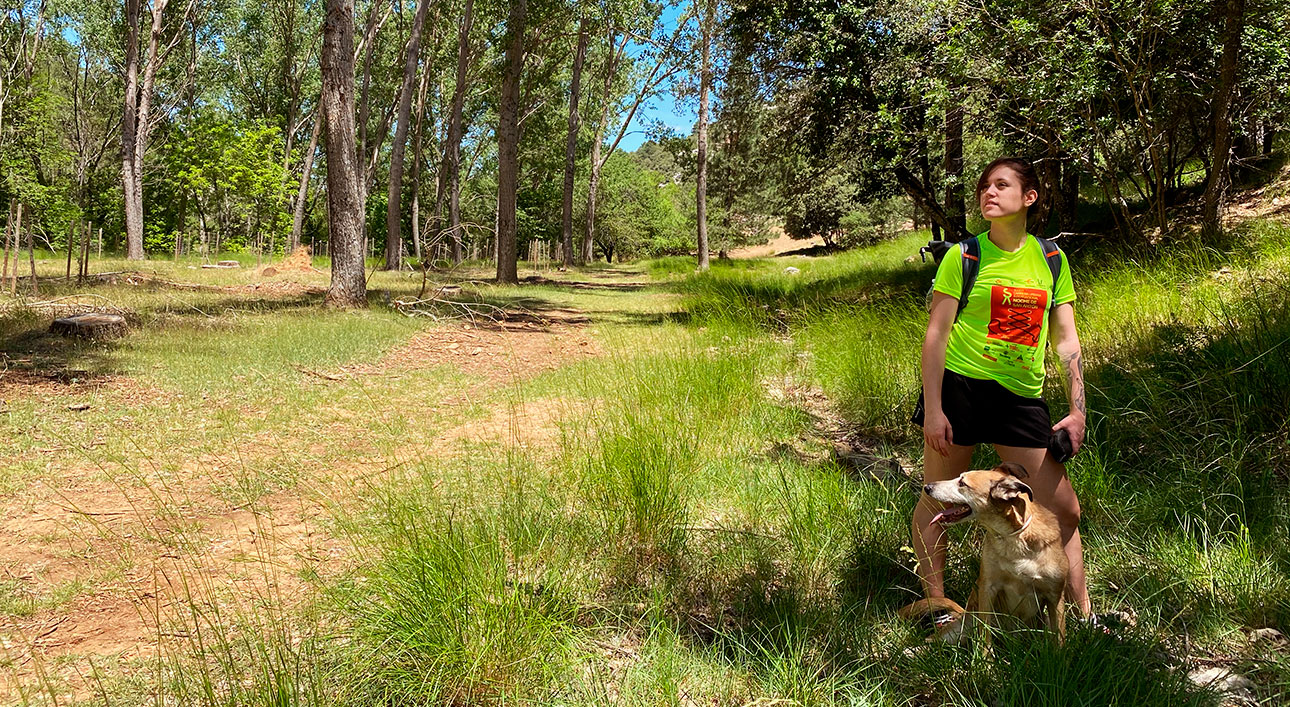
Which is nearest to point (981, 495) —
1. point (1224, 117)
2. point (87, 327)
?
point (1224, 117)

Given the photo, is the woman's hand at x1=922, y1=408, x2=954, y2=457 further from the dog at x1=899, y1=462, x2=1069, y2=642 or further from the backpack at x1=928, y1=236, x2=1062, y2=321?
the backpack at x1=928, y1=236, x2=1062, y2=321

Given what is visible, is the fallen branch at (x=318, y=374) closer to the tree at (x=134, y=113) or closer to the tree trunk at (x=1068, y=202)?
the tree trunk at (x=1068, y=202)

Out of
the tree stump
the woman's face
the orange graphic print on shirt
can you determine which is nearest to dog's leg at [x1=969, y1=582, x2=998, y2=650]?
the orange graphic print on shirt

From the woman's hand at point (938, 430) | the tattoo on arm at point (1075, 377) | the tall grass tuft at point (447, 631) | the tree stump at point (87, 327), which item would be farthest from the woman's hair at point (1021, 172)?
the tree stump at point (87, 327)

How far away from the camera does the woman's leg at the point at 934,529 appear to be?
102 inches

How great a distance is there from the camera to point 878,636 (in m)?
2.67

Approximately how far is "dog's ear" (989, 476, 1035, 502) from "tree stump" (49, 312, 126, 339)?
9.20 meters

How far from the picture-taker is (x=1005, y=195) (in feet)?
7.76

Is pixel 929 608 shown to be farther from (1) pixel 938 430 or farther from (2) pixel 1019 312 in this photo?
(2) pixel 1019 312

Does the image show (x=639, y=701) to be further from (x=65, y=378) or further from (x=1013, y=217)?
(x=65, y=378)

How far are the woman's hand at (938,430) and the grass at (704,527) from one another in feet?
2.16

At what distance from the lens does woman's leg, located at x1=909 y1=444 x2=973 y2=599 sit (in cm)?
260

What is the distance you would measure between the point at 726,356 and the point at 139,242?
84.3 feet

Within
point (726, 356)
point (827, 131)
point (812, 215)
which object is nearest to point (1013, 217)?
point (726, 356)
